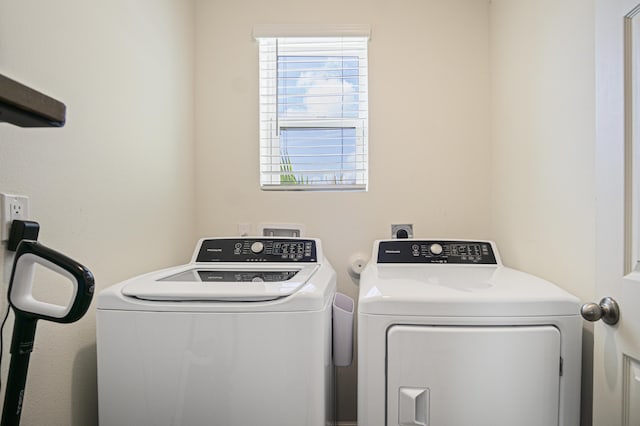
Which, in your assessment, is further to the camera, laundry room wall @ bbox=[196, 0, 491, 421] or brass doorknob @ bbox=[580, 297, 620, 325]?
laundry room wall @ bbox=[196, 0, 491, 421]

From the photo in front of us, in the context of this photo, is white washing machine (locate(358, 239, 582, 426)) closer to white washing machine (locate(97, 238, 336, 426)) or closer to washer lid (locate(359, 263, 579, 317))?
washer lid (locate(359, 263, 579, 317))

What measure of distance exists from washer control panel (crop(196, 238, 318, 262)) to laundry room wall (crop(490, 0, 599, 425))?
883 mm

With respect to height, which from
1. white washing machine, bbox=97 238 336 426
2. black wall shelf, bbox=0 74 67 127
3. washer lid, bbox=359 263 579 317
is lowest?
white washing machine, bbox=97 238 336 426

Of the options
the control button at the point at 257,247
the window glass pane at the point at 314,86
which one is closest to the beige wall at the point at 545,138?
the window glass pane at the point at 314,86

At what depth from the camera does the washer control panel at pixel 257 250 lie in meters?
1.63

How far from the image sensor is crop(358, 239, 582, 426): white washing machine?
102cm

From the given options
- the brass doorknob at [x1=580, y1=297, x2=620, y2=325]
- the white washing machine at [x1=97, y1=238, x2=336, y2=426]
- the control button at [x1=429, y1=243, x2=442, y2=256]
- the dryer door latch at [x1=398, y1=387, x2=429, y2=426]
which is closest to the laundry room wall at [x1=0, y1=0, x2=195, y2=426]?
the white washing machine at [x1=97, y1=238, x2=336, y2=426]

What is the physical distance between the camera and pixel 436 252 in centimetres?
167

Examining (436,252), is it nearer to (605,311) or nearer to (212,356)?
(605,311)

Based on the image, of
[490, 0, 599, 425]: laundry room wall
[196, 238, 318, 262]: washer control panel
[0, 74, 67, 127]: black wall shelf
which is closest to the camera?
[0, 74, 67, 127]: black wall shelf

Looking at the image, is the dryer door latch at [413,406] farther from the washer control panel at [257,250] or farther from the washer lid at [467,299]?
the washer control panel at [257,250]

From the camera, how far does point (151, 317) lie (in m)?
1.00

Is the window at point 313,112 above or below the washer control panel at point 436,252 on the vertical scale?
above

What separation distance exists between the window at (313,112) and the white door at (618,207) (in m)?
1.15
